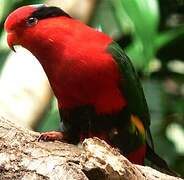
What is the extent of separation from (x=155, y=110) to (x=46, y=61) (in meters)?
1.61

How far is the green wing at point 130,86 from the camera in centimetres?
326

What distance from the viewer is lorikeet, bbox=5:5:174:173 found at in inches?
123

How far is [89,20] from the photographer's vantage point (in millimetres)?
4160

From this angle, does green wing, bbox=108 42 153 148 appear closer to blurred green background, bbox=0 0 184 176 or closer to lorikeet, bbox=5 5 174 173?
lorikeet, bbox=5 5 174 173

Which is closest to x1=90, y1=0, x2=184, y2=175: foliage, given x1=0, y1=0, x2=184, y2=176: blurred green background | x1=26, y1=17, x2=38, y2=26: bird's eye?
x1=0, y1=0, x2=184, y2=176: blurred green background

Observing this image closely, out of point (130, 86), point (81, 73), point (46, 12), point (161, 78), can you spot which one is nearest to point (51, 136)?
point (81, 73)

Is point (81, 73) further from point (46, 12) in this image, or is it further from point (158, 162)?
point (158, 162)

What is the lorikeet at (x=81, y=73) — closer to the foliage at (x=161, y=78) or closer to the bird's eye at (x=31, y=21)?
the bird's eye at (x=31, y=21)

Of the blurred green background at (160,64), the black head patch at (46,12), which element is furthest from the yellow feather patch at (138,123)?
the black head patch at (46,12)

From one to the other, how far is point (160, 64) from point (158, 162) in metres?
1.67

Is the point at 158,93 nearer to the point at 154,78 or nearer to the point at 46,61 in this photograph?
the point at 154,78

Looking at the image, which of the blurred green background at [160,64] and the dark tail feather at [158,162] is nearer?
the dark tail feather at [158,162]

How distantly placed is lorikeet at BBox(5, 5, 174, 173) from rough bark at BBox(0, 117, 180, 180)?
0.46 meters

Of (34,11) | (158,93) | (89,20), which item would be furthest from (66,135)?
(158,93)
